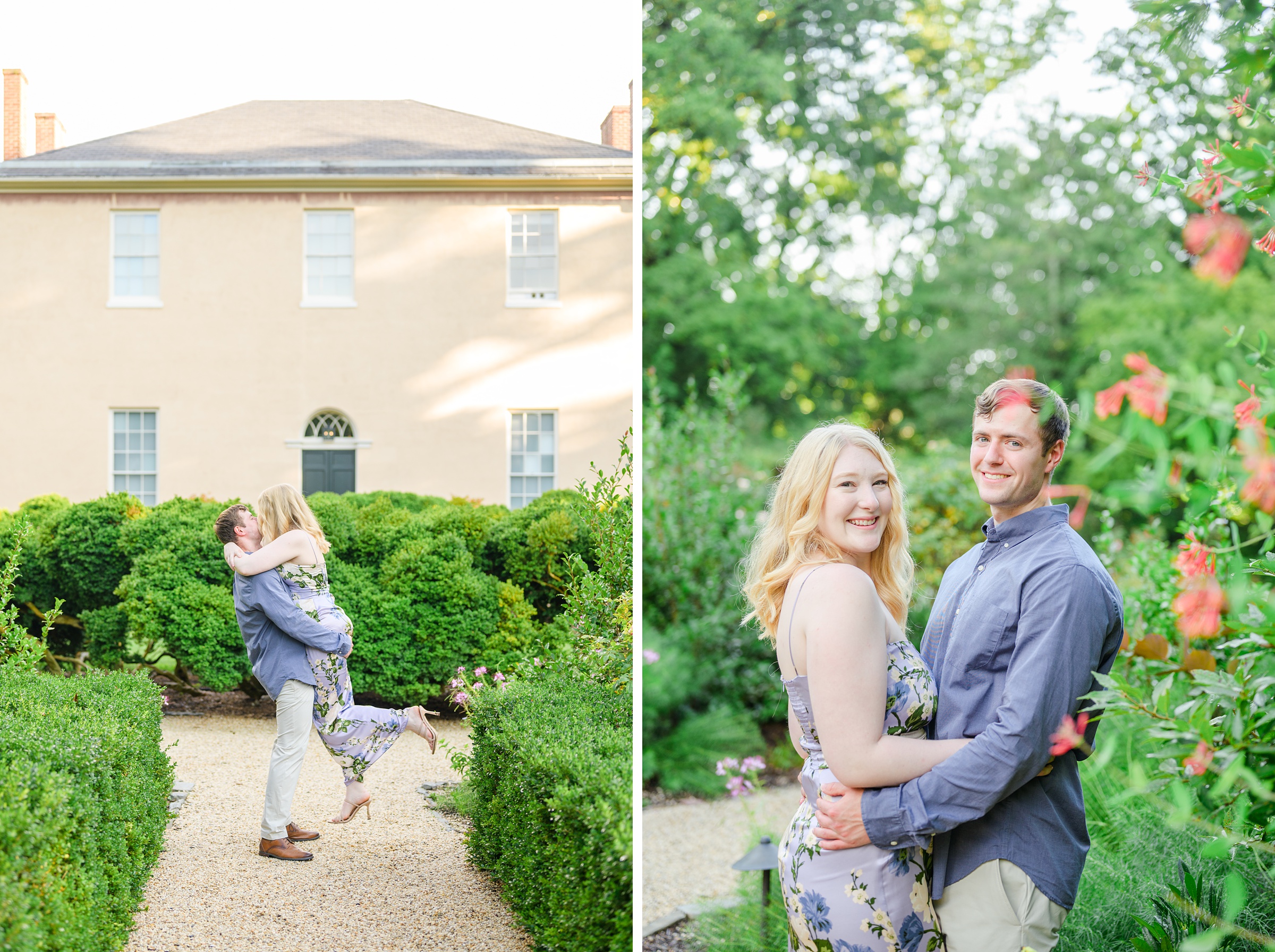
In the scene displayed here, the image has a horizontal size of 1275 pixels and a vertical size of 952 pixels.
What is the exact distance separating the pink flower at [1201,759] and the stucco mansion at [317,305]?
2.22 m

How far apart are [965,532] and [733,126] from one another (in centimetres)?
489

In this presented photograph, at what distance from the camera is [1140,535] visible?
5770 millimetres

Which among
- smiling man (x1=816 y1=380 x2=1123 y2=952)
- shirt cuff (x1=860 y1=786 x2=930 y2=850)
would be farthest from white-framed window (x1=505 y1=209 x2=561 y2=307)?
shirt cuff (x1=860 y1=786 x2=930 y2=850)

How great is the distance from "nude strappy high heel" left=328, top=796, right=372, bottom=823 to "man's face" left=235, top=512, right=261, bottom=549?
929 mm

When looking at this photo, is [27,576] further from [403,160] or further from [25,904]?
[403,160]

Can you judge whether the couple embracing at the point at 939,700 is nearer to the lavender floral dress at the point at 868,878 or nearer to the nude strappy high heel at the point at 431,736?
the lavender floral dress at the point at 868,878

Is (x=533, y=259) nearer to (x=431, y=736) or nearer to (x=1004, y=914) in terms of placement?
(x=431, y=736)

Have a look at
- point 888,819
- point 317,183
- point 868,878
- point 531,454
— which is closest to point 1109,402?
point 888,819

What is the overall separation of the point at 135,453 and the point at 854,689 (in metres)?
2.66

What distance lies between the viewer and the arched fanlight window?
11.0 feet

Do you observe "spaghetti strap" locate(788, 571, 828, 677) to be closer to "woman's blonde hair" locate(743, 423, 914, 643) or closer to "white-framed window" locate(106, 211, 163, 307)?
"woman's blonde hair" locate(743, 423, 914, 643)

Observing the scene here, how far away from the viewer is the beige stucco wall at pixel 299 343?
3316mm

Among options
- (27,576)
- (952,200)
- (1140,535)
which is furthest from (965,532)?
(952,200)

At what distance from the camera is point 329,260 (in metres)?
3.41
